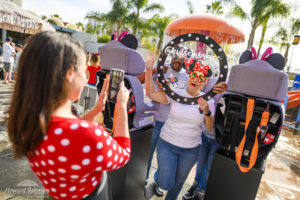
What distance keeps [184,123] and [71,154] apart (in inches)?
46.6

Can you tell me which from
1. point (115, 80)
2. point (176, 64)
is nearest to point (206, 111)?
point (176, 64)

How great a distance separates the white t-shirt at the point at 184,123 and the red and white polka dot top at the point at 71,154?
3.19ft

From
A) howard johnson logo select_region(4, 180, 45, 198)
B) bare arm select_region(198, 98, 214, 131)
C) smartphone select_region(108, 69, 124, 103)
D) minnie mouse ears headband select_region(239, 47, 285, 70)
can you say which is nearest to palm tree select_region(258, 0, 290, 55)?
minnie mouse ears headband select_region(239, 47, 285, 70)

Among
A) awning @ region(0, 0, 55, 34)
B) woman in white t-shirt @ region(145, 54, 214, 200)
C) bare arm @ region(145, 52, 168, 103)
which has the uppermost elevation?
awning @ region(0, 0, 55, 34)

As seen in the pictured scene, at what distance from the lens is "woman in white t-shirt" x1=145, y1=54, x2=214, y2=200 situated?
172 centimetres

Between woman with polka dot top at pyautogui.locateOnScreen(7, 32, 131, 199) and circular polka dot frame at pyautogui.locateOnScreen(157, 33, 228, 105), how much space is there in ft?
3.23

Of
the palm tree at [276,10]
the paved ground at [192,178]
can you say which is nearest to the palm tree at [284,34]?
the palm tree at [276,10]

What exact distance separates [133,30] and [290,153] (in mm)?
15160

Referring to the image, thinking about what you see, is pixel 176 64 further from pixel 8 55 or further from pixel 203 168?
pixel 8 55

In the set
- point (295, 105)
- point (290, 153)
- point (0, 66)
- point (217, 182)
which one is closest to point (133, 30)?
point (0, 66)

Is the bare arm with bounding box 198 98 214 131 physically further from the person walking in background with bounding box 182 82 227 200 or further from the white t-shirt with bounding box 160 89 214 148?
the person walking in background with bounding box 182 82 227 200

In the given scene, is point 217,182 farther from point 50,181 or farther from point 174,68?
point 50,181

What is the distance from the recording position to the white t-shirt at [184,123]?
173cm

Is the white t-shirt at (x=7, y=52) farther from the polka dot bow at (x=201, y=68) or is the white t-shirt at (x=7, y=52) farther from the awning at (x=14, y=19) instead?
the polka dot bow at (x=201, y=68)
